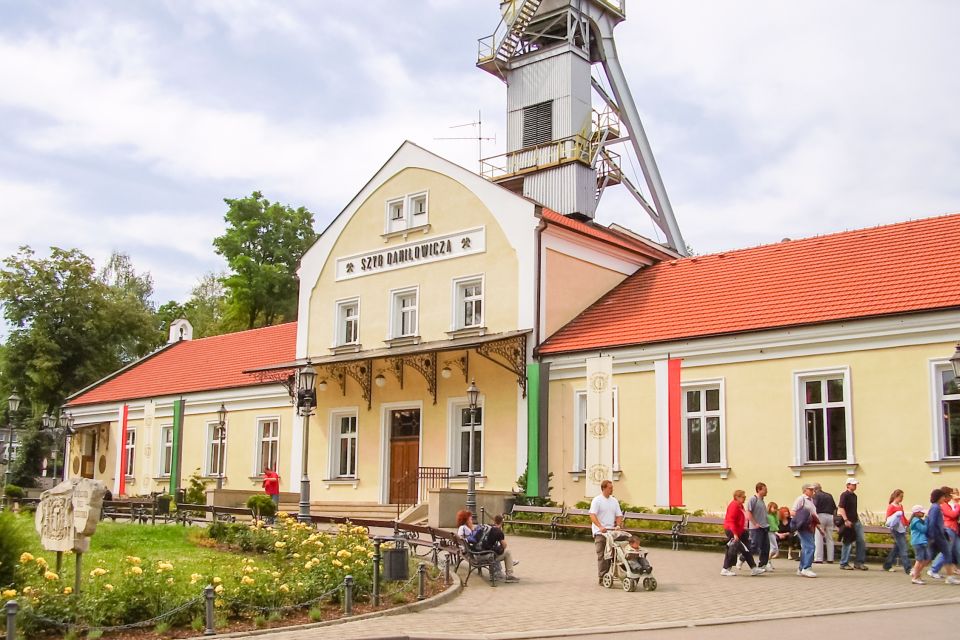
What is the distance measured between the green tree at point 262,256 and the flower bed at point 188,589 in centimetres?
3870

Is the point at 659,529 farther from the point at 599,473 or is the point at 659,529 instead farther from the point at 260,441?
the point at 260,441

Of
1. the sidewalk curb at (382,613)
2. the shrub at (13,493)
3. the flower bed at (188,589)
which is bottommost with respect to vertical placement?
the sidewalk curb at (382,613)

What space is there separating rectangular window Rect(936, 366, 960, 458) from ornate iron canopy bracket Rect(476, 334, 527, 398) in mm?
9759

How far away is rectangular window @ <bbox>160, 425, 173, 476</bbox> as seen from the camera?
37906 mm

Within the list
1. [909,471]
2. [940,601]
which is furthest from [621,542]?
[909,471]

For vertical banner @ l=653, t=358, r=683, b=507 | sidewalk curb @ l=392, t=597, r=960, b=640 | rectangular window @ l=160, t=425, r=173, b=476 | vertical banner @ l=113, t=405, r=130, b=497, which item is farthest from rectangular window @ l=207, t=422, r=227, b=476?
sidewalk curb @ l=392, t=597, r=960, b=640

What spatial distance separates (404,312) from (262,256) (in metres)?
28.0

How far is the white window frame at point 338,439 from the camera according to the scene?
30.4 meters

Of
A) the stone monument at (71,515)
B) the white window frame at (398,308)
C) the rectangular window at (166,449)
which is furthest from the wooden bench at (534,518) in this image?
the rectangular window at (166,449)

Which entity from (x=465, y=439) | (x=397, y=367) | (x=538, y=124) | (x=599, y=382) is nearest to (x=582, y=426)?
(x=599, y=382)

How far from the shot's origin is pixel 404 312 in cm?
Answer: 3011

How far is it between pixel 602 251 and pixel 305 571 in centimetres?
1630

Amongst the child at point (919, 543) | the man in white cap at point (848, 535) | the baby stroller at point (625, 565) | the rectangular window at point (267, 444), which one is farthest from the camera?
the rectangular window at point (267, 444)

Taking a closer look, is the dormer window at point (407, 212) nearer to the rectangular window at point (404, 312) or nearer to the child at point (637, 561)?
the rectangular window at point (404, 312)
